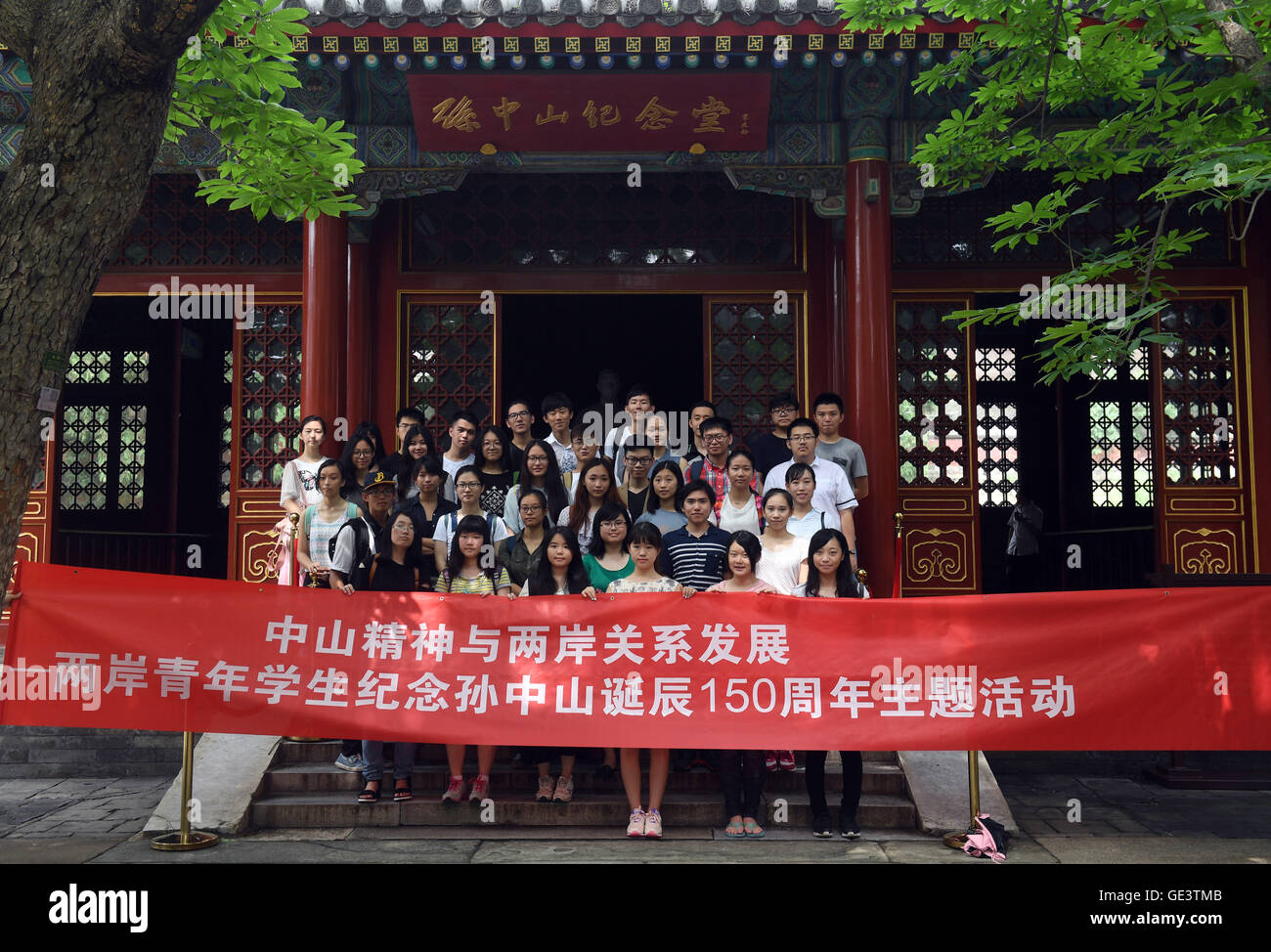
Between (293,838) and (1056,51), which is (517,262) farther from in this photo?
(293,838)

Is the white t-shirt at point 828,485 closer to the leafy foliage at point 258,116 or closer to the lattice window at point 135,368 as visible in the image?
the leafy foliage at point 258,116

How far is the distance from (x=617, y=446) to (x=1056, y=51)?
365 cm

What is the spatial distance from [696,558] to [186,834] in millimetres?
3115

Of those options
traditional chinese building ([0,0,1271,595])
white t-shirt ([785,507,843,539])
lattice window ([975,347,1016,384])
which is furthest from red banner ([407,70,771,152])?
lattice window ([975,347,1016,384])

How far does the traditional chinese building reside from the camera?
7770mm

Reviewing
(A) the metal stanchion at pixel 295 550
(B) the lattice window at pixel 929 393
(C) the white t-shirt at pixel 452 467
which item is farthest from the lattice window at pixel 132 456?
(B) the lattice window at pixel 929 393

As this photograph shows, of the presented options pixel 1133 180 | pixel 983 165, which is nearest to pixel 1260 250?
pixel 1133 180

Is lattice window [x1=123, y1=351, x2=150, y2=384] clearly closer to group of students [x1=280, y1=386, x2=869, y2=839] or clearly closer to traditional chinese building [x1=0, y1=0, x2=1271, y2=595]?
traditional chinese building [x1=0, y1=0, x2=1271, y2=595]

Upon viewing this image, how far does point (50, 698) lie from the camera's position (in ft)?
18.7

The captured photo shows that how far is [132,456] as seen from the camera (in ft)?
39.7

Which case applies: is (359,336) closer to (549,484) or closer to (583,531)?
(549,484)

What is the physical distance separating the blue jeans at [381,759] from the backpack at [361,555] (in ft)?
3.00

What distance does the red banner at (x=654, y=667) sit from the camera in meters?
5.65

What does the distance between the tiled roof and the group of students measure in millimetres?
2622
